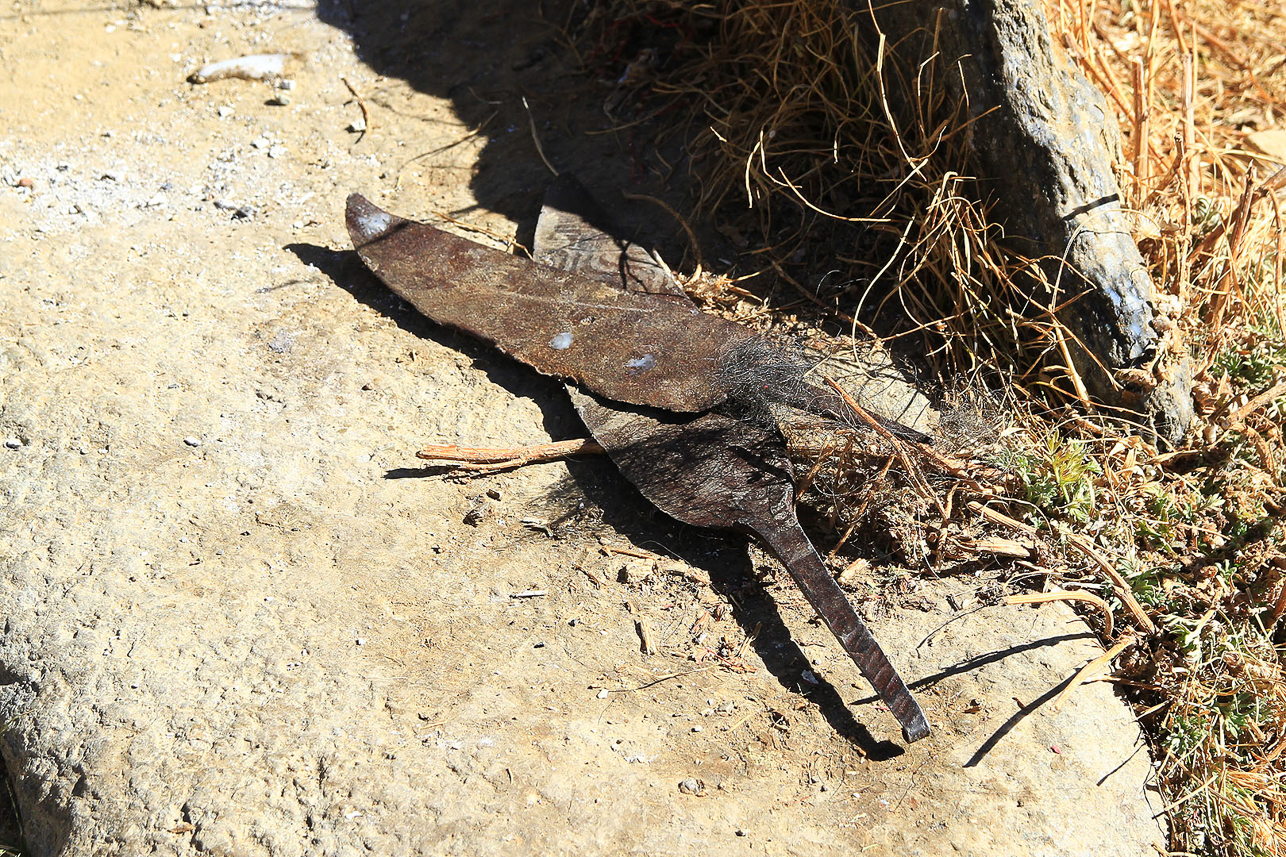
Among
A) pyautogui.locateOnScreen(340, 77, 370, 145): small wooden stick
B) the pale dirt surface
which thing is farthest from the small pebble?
pyautogui.locateOnScreen(340, 77, 370, 145): small wooden stick

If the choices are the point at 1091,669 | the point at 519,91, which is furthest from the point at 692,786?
the point at 519,91

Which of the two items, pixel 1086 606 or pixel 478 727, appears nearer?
pixel 478 727

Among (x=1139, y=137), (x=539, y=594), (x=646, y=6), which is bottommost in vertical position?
(x=539, y=594)

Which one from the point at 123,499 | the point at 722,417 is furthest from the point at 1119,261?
the point at 123,499

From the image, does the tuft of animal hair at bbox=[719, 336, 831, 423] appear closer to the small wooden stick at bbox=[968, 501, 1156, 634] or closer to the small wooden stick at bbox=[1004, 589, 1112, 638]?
the small wooden stick at bbox=[968, 501, 1156, 634]

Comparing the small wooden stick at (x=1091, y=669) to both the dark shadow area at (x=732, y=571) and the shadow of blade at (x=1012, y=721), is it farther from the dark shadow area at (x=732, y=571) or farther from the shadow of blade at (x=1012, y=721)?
the dark shadow area at (x=732, y=571)

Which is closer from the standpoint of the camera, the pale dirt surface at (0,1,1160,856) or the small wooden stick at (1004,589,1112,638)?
the pale dirt surface at (0,1,1160,856)

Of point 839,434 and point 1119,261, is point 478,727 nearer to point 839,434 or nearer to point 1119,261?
point 839,434

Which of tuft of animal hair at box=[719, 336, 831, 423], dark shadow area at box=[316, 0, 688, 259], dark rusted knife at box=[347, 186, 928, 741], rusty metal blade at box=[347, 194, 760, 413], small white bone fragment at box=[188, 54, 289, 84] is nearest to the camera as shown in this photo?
dark rusted knife at box=[347, 186, 928, 741]
